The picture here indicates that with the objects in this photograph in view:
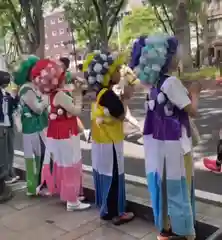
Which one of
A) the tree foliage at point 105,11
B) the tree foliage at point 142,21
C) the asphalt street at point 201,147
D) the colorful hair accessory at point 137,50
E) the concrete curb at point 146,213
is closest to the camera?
the colorful hair accessory at point 137,50

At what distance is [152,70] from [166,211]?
1.12 meters

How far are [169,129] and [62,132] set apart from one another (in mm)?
1356

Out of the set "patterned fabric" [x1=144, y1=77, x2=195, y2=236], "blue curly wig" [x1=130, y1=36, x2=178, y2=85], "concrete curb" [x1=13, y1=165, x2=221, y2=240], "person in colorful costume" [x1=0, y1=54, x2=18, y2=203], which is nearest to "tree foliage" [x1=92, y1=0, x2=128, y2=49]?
"person in colorful costume" [x1=0, y1=54, x2=18, y2=203]

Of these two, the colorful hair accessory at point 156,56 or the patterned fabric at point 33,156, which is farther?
the patterned fabric at point 33,156

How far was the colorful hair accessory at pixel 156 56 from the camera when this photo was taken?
116 inches

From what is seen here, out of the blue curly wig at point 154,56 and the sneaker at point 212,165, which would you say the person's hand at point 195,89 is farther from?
the sneaker at point 212,165

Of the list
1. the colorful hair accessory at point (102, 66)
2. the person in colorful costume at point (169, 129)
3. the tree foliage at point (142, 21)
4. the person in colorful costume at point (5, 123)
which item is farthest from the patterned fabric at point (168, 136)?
the tree foliage at point (142, 21)

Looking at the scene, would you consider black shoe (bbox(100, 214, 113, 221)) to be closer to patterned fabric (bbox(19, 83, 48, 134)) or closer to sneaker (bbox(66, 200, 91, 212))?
sneaker (bbox(66, 200, 91, 212))

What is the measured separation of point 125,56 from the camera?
139 inches

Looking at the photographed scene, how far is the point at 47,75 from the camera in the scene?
12.7 ft

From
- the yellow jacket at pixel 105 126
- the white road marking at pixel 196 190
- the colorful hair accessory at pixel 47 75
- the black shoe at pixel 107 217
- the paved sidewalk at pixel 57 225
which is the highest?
the colorful hair accessory at pixel 47 75

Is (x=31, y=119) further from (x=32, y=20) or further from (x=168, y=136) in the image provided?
(x=32, y=20)

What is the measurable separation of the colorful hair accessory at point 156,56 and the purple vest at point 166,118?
0.28ft

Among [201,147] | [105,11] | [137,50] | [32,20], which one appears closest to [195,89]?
[137,50]
